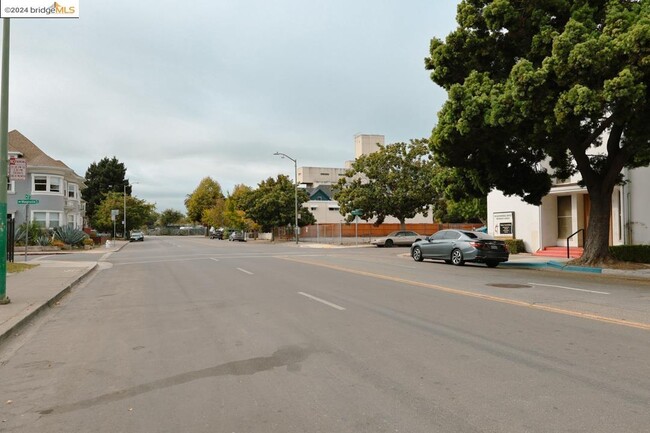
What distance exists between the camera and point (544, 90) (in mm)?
14016

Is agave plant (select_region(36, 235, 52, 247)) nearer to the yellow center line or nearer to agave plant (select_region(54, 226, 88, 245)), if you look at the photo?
agave plant (select_region(54, 226, 88, 245))

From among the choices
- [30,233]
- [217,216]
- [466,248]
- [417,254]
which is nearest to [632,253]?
[466,248]

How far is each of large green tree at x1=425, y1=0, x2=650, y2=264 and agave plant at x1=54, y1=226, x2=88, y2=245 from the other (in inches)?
1192

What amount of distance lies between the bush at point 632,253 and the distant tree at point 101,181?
86.0 meters

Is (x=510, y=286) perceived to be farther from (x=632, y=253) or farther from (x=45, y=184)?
(x=45, y=184)

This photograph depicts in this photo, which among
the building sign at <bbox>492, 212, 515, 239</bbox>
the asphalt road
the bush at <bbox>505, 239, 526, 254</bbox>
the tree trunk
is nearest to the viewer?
the asphalt road

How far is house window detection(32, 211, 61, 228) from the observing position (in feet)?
146

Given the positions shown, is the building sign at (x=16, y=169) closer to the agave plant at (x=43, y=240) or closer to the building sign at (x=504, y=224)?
the building sign at (x=504, y=224)

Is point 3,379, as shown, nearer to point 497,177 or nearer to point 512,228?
point 497,177

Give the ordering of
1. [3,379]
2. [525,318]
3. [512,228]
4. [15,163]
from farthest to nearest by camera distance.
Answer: [512,228]
[15,163]
[525,318]
[3,379]

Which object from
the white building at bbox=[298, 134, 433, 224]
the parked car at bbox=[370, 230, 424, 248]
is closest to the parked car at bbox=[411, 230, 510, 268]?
the parked car at bbox=[370, 230, 424, 248]

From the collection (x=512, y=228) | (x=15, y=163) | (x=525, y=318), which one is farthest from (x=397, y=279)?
(x=512, y=228)

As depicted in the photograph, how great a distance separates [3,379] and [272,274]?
1108cm

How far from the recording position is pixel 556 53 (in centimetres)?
1359
